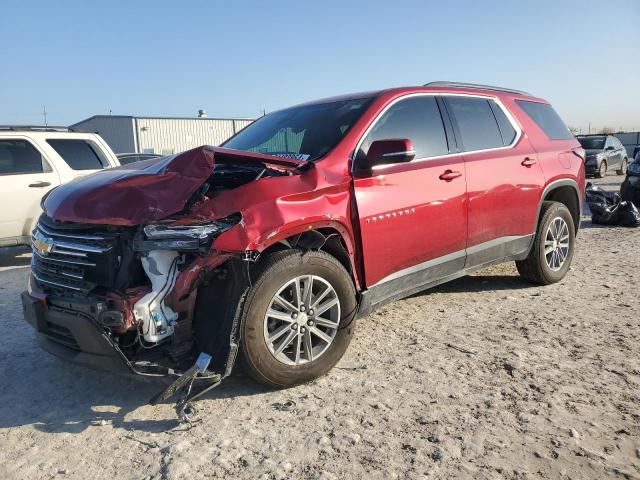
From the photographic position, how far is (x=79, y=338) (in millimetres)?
2809

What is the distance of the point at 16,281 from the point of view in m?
6.32

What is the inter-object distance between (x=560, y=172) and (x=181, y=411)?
4.37 metres

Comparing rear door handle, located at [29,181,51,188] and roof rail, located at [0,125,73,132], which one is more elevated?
roof rail, located at [0,125,73,132]

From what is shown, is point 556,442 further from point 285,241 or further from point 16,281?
point 16,281

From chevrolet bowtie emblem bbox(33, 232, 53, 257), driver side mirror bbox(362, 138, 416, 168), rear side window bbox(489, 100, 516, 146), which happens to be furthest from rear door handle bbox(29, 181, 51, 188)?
rear side window bbox(489, 100, 516, 146)

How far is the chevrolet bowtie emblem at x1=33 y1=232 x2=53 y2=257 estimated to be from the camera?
3.14 meters

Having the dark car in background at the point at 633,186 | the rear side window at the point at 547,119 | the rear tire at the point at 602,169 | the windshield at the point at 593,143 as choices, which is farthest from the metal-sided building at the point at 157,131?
the rear side window at the point at 547,119

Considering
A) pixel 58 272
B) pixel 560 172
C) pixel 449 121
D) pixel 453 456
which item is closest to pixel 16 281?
pixel 58 272

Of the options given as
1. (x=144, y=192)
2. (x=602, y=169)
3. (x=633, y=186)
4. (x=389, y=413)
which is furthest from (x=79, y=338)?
(x=602, y=169)

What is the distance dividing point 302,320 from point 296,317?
0.05 meters

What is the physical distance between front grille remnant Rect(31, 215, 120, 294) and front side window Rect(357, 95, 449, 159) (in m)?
1.86

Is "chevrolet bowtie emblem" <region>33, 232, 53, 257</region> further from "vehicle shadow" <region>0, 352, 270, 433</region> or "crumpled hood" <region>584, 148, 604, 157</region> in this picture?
"crumpled hood" <region>584, 148, 604, 157</region>

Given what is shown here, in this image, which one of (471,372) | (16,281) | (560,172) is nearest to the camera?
(471,372)

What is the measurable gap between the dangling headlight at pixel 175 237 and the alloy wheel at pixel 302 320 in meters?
0.55
